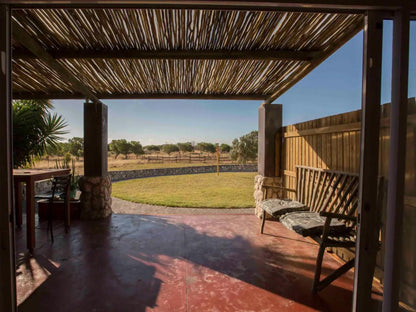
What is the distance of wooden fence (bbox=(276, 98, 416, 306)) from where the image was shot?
1.35 meters

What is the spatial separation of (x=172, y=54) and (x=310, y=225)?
2514mm

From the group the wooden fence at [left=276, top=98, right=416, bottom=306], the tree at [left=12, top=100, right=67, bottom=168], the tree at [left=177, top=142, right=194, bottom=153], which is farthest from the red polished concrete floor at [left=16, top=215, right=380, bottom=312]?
the tree at [left=177, top=142, right=194, bottom=153]

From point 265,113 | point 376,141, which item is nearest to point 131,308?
point 376,141

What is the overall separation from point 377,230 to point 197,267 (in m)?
1.82

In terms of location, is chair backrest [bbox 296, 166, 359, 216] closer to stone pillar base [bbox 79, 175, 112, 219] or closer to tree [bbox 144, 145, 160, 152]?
stone pillar base [bbox 79, 175, 112, 219]

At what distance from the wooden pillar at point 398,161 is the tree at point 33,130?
593 centimetres

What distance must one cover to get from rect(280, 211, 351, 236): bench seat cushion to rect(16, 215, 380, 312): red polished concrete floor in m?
0.49

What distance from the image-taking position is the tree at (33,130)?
4777 mm

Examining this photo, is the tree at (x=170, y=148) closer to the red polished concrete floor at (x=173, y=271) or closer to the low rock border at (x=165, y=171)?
the low rock border at (x=165, y=171)

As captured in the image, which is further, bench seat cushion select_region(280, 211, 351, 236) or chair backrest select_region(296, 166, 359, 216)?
chair backrest select_region(296, 166, 359, 216)

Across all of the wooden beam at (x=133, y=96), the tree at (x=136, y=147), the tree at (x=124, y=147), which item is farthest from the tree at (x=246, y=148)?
the tree at (x=136, y=147)

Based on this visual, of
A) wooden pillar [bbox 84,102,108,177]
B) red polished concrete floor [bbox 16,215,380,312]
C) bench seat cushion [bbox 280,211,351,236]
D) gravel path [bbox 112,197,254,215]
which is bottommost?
gravel path [bbox 112,197,254,215]

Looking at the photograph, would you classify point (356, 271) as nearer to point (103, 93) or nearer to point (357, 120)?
point (357, 120)

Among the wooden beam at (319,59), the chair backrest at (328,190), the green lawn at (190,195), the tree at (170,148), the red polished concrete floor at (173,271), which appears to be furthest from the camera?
the tree at (170,148)
